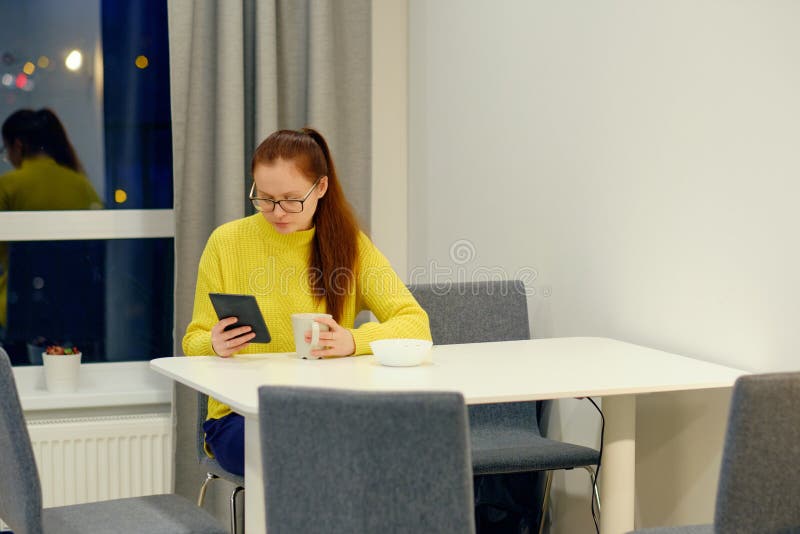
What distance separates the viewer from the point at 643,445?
8.39 ft

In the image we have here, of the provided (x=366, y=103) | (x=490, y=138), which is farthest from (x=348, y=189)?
(x=490, y=138)

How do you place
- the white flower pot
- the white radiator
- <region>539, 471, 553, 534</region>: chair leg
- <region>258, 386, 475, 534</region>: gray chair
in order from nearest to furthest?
<region>258, 386, 475, 534</region>: gray chair, <region>539, 471, 553, 534</region>: chair leg, the white radiator, the white flower pot

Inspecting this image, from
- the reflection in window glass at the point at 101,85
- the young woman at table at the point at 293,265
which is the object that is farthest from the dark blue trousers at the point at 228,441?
the reflection in window glass at the point at 101,85

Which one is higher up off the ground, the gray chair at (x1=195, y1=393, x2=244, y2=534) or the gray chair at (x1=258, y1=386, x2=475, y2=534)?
the gray chair at (x1=258, y1=386, x2=475, y2=534)

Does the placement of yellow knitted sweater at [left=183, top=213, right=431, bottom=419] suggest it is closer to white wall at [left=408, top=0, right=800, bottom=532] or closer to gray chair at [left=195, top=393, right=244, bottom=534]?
gray chair at [left=195, top=393, right=244, bottom=534]

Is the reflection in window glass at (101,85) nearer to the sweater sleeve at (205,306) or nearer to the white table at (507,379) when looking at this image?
the sweater sleeve at (205,306)

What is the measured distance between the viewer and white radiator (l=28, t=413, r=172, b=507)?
10.1 ft

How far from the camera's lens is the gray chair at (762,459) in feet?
4.95

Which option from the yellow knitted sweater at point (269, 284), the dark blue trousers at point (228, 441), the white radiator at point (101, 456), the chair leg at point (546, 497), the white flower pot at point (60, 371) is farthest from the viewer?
the white flower pot at point (60, 371)

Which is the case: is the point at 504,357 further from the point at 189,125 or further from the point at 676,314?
the point at 189,125

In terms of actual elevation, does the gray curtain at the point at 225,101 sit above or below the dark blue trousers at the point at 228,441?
above

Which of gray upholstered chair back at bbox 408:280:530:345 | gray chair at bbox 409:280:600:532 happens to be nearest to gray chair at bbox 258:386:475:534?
gray chair at bbox 409:280:600:532

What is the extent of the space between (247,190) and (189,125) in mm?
273

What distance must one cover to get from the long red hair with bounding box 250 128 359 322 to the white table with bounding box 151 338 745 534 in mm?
234
